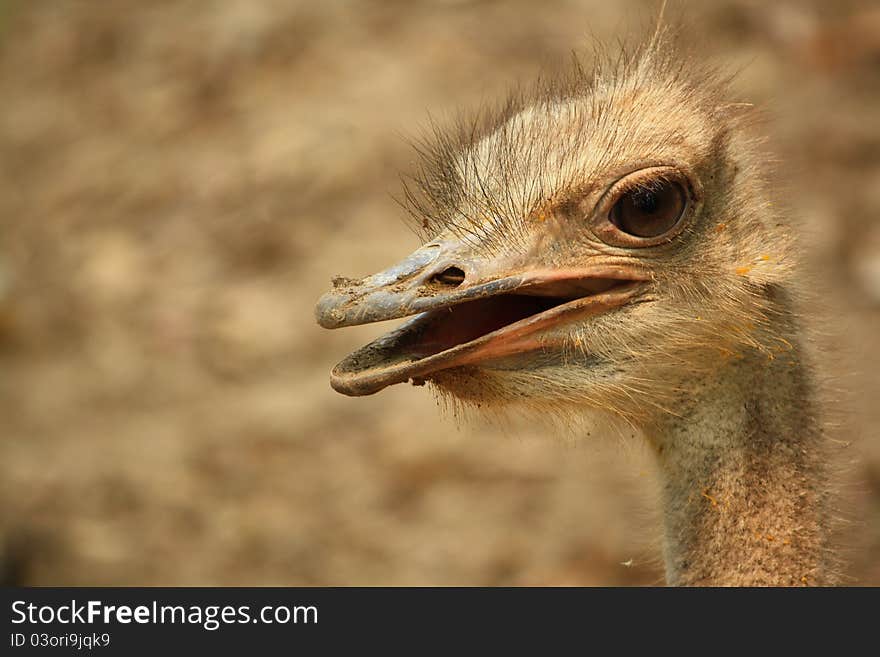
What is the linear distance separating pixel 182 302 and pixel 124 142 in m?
1.18

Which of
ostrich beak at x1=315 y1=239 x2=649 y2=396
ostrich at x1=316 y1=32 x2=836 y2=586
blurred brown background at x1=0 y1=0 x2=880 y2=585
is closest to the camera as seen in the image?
ostrich beak at x1=315 y1=239 x2=649 y2=396

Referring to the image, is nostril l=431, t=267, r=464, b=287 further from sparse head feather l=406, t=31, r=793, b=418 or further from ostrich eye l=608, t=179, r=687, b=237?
ostrich eye l=608, t=179, r=687, b=237

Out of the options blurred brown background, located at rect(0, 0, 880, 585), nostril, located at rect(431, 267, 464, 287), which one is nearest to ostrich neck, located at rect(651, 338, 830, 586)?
nostril, located at rect(431, 267, 464, 287)

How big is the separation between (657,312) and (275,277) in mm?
3581

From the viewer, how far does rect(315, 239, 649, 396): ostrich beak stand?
1964 millimetres

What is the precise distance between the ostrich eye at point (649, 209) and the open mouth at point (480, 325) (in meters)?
0.08

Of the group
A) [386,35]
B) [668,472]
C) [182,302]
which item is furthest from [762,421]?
[386,35]

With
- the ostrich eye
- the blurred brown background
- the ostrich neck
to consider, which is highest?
the blurred brown background

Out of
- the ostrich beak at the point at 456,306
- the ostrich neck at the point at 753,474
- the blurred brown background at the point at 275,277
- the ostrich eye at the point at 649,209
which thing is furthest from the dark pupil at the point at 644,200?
the blurred brown background at the point at 275,277

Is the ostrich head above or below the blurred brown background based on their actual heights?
below

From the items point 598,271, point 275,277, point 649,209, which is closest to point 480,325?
point 598,271

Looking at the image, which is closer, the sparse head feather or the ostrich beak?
the ostrich beak

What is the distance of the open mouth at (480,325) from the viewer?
1970 mm

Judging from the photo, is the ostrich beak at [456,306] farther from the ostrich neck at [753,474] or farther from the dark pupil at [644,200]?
the ostrich neck at [753,474]
